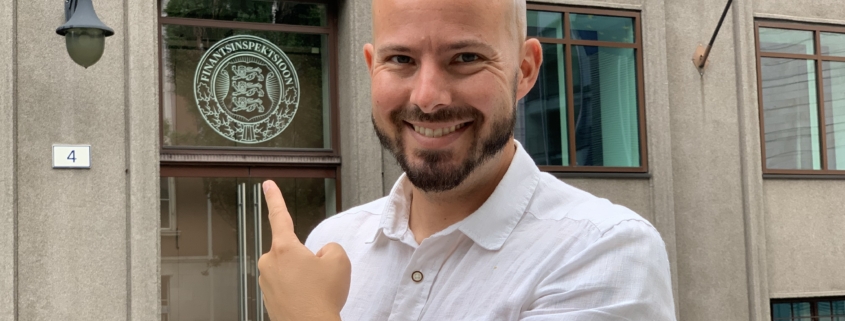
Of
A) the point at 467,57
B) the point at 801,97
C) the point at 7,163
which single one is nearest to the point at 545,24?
the point at 801,97

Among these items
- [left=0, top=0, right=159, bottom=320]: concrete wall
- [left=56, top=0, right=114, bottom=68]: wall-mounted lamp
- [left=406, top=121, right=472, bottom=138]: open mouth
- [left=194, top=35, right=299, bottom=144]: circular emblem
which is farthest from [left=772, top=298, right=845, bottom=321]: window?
[left=406, top=121, right=472, bottom=138]: open mouth

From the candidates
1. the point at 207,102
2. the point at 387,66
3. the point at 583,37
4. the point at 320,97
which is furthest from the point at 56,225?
the point at 387,66

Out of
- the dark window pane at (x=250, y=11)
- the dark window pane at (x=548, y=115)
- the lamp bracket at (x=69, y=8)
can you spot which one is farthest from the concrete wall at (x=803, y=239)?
the lamp bracket at (x=69, y=8)

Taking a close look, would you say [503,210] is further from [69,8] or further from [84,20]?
[69,8]

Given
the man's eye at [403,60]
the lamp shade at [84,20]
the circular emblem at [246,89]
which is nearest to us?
the man's eye at [403,60]

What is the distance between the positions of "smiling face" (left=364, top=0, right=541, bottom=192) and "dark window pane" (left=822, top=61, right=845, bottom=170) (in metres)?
11.0

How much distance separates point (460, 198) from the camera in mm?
1777

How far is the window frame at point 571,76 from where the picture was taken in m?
10.3

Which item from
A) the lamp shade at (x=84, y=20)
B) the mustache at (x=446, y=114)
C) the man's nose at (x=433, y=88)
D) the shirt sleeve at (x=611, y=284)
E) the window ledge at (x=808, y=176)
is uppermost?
the lamp shade at (x=84, y=20)

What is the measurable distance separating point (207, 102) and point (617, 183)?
4.22m

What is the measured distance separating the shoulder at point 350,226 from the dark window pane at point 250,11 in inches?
287

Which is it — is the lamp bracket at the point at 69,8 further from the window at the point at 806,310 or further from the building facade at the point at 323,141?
the window at the point at 806,310

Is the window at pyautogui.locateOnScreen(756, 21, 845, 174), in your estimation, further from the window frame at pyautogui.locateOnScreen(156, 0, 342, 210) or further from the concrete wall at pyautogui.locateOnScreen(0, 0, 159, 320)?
the concrete wall at pyautogui.locateOnScreen(0, 0, 159, 320)

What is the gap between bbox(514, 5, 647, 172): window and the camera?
10.3m
